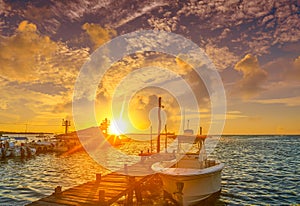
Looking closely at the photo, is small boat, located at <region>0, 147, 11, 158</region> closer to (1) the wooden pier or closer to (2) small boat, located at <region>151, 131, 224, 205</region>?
(1) the wooden pier

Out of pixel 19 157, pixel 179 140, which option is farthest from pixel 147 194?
pixel 19 157

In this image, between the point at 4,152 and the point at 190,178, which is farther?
the point at 4,152

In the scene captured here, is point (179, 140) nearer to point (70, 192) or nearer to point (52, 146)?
point (70, 192)

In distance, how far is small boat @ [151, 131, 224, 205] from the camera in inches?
691

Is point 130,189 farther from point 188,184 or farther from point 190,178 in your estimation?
point 190,178

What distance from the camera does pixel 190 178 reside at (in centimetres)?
1748

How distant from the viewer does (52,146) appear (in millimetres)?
73062

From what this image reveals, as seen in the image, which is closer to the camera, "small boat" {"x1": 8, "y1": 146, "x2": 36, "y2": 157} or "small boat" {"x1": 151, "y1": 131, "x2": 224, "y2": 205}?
"small boat" {"x1": 151, "y1": 131, "x2": 224, "y2": 205}

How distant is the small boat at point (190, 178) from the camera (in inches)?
691

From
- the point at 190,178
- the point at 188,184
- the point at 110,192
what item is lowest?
the point at 110,192

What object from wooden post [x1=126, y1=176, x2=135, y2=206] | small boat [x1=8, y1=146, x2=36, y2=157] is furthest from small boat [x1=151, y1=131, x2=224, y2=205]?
small boat [x1=8, y1=146, x2=36, y2=157]

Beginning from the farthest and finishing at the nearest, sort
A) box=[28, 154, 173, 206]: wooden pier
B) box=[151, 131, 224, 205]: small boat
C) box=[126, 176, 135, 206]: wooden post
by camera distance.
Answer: box=[126, 176, 135, 206]: wooden post, box=[151, 131, 224, 205]: small boat, box=[28, 154, 173, 206]: wooden pier

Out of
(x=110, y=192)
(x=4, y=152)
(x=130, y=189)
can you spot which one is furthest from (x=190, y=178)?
(x=4, y=152)

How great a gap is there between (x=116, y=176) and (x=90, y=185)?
3.60m
